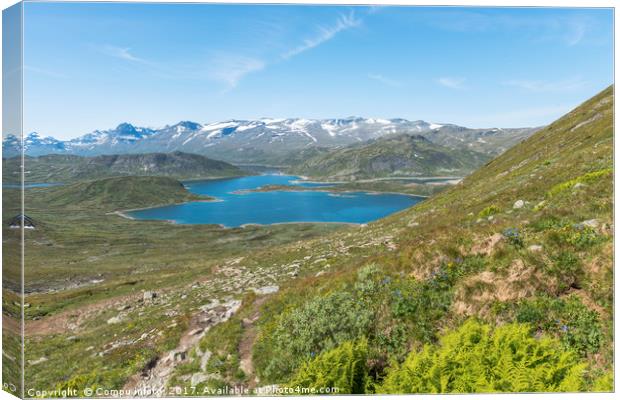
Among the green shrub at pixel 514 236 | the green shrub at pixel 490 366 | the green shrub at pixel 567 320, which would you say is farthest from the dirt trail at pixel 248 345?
the green shrub at pixel 514 236

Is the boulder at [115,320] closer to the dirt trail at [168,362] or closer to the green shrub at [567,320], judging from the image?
the dirt trail at [168,362]

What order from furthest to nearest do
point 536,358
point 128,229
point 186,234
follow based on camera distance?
point 128,229 → point 186,234 → point 536,358

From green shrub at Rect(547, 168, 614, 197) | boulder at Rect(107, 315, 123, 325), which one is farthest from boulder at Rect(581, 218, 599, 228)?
boulder at Rect(107, 315, 123, 325)

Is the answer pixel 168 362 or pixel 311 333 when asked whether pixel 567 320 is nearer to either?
pixel 311 333

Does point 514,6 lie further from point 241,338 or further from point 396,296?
point 241,338

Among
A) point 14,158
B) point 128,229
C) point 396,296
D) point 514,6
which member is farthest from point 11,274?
point 128,229

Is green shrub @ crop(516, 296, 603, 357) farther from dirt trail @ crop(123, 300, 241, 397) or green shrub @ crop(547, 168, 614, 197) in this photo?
dirt trail @ crop(123, 300, 241, 397)
